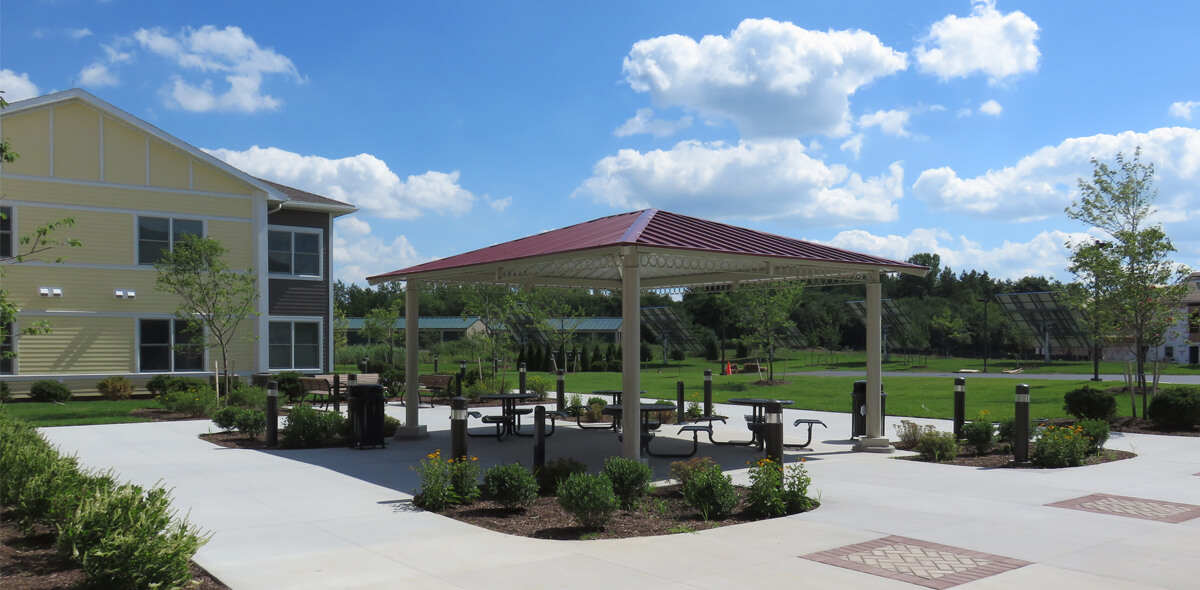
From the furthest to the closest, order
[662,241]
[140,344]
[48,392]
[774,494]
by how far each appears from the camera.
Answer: [140,344], [48,392], [662,241], [774,494]

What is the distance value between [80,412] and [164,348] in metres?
5.59

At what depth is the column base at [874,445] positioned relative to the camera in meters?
13.6

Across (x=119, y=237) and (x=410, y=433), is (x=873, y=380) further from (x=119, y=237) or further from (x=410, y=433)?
(x=119, y=237)

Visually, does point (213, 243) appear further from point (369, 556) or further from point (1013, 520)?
point (1013, 520)

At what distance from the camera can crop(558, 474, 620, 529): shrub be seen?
25.0 ft

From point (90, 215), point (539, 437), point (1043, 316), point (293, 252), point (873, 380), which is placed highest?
point (90, 215)

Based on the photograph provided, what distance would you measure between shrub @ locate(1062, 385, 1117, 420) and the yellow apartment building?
801 inches

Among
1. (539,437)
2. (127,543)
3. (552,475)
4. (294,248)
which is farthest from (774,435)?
(294,248)

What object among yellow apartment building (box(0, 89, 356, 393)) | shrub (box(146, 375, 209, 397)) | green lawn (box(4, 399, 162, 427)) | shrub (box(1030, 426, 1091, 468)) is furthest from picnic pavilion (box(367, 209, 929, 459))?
yellow apartment building (box(0, 89, 356, 393))

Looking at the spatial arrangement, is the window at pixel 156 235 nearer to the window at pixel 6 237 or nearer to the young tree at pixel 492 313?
the window at pixel 6 237

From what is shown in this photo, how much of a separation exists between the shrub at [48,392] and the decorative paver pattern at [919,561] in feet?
75.8

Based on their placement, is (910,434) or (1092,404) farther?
(1092,404)

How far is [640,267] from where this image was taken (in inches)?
466

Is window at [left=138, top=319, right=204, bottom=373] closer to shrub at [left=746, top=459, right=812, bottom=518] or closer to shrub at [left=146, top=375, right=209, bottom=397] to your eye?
shrub at [left=146, top=375, right=209, bottom=397]
